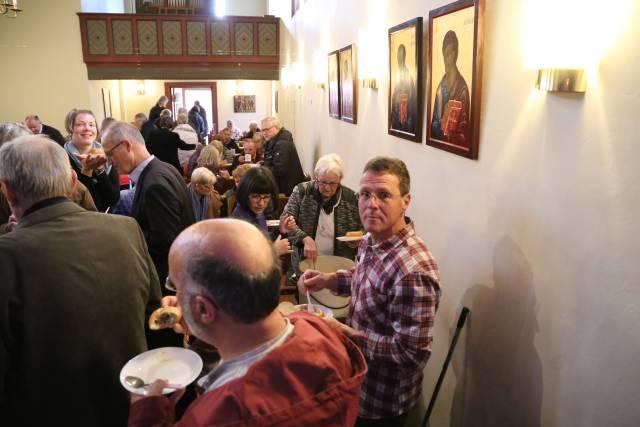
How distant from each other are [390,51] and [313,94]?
172 inches

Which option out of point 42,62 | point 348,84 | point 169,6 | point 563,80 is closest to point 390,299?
point 563,80

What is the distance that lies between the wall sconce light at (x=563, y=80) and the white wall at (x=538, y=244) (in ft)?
0.16

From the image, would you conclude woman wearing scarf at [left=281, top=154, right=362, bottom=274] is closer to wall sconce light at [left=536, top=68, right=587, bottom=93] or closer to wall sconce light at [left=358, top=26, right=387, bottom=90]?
wall sconce light at [left=358, top=26, right=387, bottom=90]

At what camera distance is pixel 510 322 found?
81.5 inches

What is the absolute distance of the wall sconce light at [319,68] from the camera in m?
6.62

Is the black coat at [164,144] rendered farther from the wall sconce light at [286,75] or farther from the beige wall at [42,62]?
the beige wall at [42,62]

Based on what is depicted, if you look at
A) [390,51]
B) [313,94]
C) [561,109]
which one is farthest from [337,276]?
[313,94]

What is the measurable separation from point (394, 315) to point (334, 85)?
4.58 meters

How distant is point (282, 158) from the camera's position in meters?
6.66

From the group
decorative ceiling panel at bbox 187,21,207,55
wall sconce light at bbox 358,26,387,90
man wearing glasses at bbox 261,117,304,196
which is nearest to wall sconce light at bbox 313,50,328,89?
man wearing glasses at bbox 261,117,304,196

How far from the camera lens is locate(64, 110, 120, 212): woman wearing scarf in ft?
10.6

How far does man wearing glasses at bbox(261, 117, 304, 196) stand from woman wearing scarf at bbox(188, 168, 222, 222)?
192 centimetres

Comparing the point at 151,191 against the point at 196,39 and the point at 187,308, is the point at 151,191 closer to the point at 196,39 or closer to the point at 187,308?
the point at 187,308

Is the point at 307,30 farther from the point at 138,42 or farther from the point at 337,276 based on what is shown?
the point at 337,276
